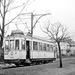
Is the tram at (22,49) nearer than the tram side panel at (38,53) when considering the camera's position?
Yes

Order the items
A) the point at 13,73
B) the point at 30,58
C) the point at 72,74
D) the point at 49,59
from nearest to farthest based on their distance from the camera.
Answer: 1. the point at 13,73
2. the point at 72,74
3. the point at 30,58
4. the point at 49,59

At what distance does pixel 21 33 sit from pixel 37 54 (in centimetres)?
329

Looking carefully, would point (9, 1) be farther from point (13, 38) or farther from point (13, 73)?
point (13, 38)

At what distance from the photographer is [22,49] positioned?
21359 millimetres

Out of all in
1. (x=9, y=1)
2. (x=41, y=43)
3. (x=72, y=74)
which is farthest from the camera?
(x=41, y=43)

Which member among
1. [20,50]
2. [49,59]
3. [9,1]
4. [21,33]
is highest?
[9,1]

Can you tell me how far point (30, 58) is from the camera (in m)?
22.6

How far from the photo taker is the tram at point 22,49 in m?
21.1

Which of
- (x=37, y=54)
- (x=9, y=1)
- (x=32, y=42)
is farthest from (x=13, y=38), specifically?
(x=9, y=1)

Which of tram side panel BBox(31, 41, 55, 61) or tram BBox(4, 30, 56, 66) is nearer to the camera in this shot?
tram BBox(4, 30, 56, 66)

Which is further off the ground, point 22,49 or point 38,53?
point 22,49

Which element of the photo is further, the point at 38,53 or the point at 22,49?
the point at 38,53

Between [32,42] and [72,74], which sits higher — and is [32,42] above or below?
above

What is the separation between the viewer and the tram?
21125 mm
